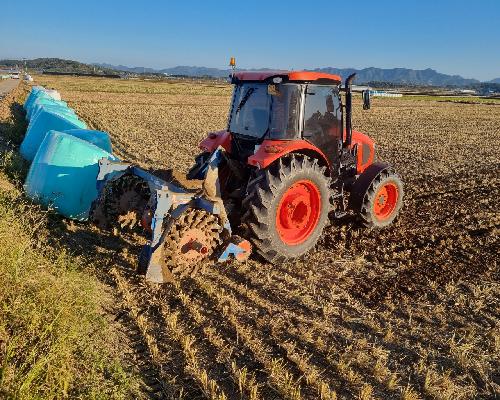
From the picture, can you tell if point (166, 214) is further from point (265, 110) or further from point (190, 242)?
point (265, 110)

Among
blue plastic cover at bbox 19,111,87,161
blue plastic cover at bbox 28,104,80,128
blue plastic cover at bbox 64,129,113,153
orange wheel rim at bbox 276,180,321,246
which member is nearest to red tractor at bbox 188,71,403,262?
orange wheel rim at bbox 276,180,321,246

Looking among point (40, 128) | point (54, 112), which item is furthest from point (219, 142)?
point (54, 112)

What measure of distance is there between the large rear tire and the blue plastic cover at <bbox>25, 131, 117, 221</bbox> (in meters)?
2.67

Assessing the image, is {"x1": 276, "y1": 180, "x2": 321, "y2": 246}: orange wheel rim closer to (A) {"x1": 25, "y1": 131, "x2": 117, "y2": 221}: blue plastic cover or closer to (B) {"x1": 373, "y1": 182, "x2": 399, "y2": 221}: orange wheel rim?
(B) {"x1": 373, "y1": 182, "x2": 399, "y2": 221}: orange wheel rim

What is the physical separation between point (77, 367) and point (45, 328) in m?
0.40

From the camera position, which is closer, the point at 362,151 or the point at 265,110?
the point at 265,110

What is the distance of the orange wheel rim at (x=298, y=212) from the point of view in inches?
206

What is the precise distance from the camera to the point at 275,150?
498 cm

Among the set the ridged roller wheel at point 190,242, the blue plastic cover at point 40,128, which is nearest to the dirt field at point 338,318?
the ridged roller wheel at point 190,242

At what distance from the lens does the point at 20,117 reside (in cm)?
1662

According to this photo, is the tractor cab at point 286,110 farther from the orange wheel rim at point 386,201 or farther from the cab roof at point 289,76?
the orange wheel rim at point 386,201

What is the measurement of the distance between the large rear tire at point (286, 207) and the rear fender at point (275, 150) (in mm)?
97

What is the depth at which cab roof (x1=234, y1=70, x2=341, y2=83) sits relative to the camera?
5094 mm

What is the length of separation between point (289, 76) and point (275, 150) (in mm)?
905
